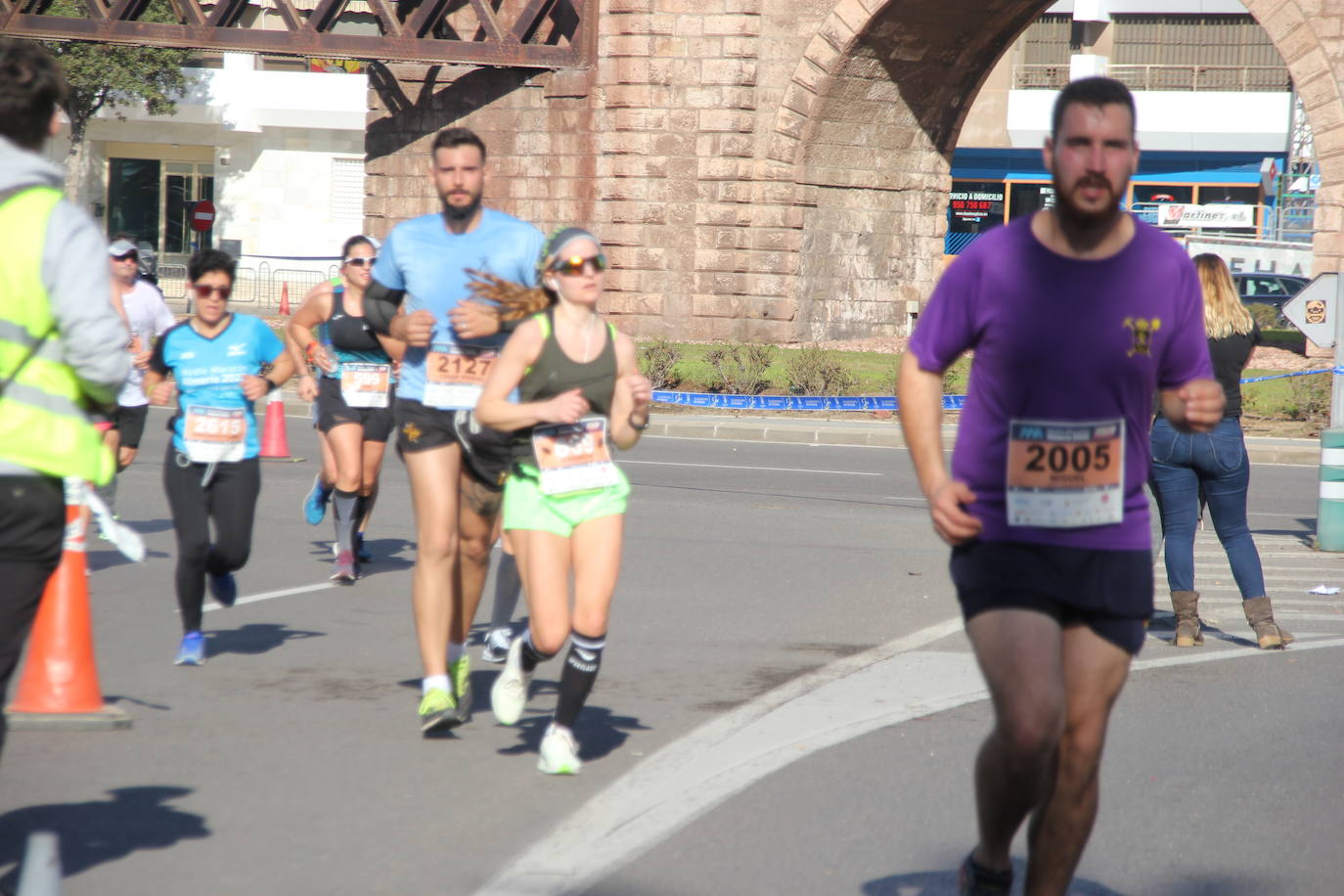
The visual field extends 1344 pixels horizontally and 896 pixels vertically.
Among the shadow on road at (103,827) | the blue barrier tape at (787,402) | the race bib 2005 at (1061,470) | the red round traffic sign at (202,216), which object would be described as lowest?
the shadow on road at (103,827)

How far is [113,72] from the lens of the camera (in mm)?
44188

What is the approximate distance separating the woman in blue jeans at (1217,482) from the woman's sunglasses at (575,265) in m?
3.66

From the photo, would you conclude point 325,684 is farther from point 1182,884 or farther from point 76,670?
point 1182,884

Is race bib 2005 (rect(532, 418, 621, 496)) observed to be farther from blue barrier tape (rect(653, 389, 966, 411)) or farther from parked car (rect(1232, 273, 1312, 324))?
parked car (rect(1232, 273, 1312, 324))

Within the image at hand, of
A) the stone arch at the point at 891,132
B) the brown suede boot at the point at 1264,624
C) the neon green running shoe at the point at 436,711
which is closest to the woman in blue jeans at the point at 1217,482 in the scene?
the brown suede boot at the point at 1264,624

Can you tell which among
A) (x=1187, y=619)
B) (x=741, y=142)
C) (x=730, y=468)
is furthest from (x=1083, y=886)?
(x=741, y=142)

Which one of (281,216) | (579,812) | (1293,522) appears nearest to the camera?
(579,812)

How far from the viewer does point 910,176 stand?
3034 cm

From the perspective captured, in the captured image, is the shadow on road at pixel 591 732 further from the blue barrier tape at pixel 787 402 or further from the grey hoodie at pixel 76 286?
the blue barrier tape at pixel 787 402

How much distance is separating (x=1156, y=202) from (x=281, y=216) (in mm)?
25027

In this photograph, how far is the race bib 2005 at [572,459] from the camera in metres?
5.49

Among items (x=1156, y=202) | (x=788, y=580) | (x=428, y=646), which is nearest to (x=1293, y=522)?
(x=788, y=580)

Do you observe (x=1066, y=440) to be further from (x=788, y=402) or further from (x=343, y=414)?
(x=788, y=402)

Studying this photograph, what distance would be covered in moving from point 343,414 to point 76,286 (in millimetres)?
5990
